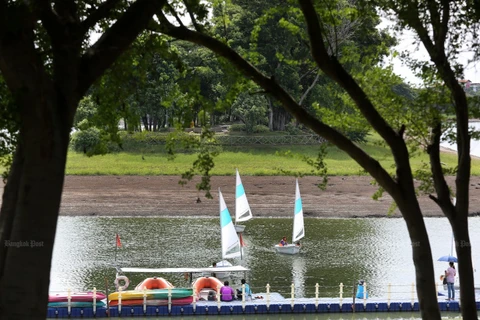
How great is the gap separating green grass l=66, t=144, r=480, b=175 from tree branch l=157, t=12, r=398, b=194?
4361cm

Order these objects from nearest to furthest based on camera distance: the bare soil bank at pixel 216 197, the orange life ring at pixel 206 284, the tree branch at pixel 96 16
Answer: the tree branch at pixel 96 16 < the orange life ring at pixel 206 284 < the bare soil bank at pixel 216 197

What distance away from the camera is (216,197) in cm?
5266

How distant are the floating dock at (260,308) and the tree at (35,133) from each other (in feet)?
56.3

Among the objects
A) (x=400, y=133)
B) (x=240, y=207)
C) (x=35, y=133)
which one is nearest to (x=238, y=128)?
(x=240, y=207)

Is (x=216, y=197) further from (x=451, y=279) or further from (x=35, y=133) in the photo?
(x=35, y=133)

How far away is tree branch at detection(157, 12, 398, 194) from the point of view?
12.5 m

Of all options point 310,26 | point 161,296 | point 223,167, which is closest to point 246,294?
point 161,296

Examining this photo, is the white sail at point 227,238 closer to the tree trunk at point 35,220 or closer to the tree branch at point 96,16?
the tree branch at point 96,16

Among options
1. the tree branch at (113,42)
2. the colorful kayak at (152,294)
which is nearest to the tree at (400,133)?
the tree branch at (113,42)

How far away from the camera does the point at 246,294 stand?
1125 inches

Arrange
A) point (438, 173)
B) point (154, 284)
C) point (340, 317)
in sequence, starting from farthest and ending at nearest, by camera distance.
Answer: point (154, 284), point (340, 317), point (438, 173)

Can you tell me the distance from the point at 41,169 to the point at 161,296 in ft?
61.1

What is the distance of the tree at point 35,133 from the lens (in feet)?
30.7

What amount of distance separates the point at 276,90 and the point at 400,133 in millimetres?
2292
